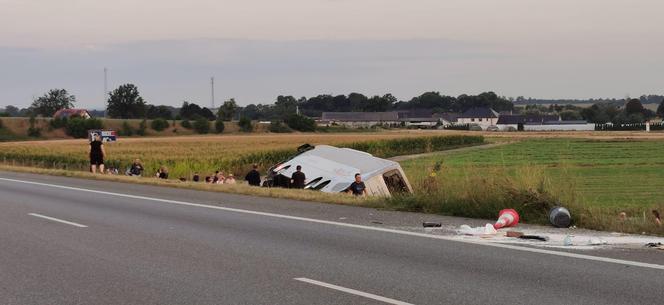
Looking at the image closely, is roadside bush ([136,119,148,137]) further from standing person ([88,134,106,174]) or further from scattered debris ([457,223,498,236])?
scattered debris ([457,223,498,236])

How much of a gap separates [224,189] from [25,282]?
42.6 ft

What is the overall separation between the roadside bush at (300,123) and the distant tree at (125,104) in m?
40.2

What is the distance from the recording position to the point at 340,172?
2783cm

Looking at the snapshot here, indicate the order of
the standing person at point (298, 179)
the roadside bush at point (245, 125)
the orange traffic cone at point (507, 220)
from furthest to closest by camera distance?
the roadside bush at point (245, 125), the standing person at point (298, 179), the orange traffic cone at point (507, 220)

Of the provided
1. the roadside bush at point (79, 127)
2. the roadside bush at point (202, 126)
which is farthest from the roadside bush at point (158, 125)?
the roadside bush at point (79, 127)

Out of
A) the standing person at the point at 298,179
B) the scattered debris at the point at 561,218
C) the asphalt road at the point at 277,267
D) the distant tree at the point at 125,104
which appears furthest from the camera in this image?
the distant tree at the point at 125,104

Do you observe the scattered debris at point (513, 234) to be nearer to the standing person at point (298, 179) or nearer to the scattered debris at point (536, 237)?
the scattered debris at point (536, 237)

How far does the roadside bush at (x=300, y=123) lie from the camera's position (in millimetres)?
149850

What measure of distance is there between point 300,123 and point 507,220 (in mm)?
138301

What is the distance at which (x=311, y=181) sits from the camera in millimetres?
28266

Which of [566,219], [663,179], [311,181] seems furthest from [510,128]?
[566,219]

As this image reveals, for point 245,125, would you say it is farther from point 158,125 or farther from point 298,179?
point 298,179

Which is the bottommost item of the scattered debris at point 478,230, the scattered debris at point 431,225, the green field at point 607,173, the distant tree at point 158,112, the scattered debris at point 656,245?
the green field at point 607,173

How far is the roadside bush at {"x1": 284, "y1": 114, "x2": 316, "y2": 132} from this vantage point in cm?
14985
